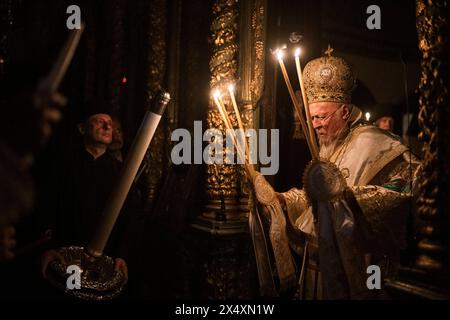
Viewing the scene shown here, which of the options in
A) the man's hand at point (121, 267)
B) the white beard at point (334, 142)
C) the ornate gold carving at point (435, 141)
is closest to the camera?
the ornate gold carving at point (435, 141)

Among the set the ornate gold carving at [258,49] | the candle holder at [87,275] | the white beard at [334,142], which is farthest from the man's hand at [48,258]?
the white beard at [334,142]

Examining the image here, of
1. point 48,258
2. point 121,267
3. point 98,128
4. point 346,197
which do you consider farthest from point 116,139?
point 346,197

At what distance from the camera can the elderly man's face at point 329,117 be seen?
252 centimetres

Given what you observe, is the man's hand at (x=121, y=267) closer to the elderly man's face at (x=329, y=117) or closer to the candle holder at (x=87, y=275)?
the candle holder at (x=87, y=275)

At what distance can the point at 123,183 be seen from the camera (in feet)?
5.44

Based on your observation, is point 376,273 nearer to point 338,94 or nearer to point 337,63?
point 338,94

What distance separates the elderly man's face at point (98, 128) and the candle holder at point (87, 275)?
0.87m

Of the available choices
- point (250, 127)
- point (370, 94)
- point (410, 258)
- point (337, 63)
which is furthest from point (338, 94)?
point (370, 94)

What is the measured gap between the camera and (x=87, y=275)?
5.69ft

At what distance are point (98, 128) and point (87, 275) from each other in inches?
42.7

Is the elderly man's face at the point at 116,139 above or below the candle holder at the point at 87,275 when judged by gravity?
above

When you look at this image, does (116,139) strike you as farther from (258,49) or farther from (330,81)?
(330,81)

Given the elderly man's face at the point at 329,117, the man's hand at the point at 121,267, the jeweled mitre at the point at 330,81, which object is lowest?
the man's hand at the point at 121,267

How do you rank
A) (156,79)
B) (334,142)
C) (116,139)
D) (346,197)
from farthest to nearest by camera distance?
(156,79) → (116,139) → (334,142) → (346,197)
